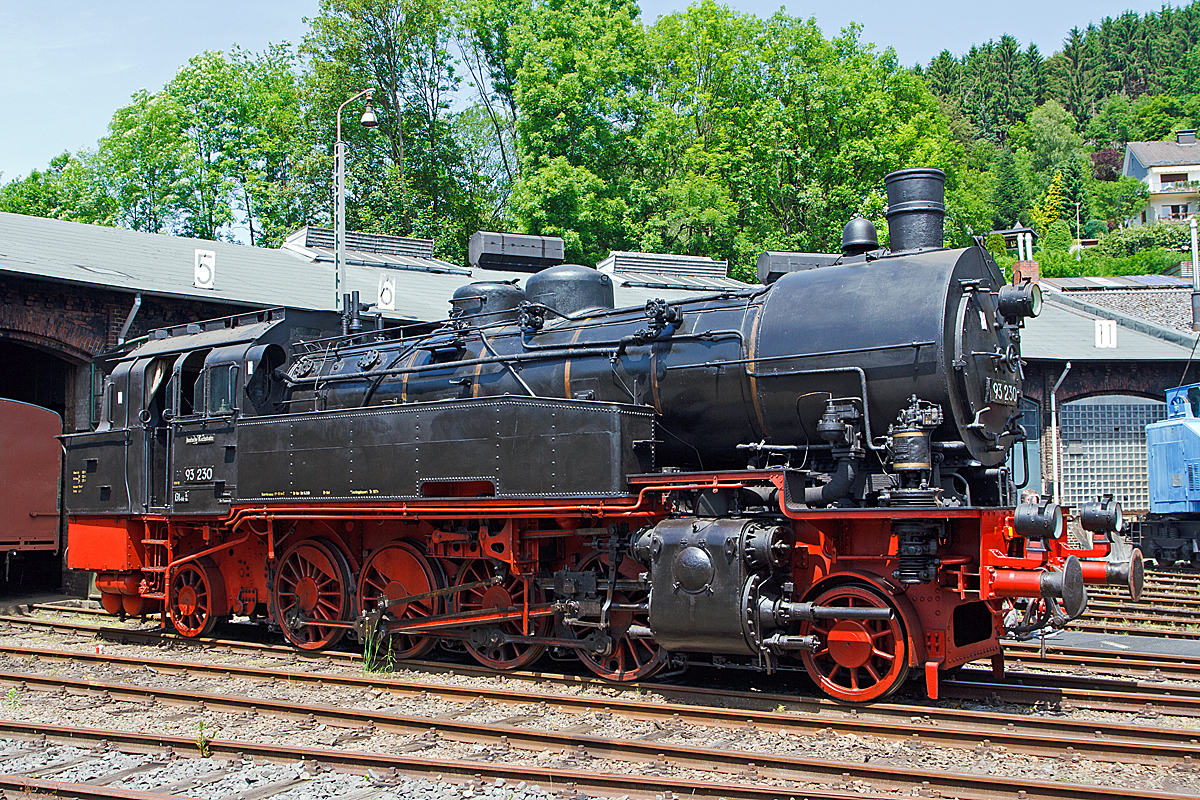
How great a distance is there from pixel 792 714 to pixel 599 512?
7.03 ft

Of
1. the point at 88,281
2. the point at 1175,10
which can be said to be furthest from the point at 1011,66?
the point at 88,281

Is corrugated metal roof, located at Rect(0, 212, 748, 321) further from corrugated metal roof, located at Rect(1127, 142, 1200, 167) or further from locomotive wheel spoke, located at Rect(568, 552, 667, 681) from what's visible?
corrugated metal roof, located at Rect(1127, 142, 1200, 167)

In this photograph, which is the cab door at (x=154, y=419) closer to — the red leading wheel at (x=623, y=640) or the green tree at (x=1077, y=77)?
the red leading wheel at (x=623, y=640)

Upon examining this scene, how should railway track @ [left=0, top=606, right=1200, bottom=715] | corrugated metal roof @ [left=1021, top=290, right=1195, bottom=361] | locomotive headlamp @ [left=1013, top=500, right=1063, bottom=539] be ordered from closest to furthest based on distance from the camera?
locomotive headlamp @ [left=1013, top=500, right=1063, bottom=539]
railway track @ [left=0, top=606, right=1200, bottom=715]
corrugated metal roof @ [left=1021, top=290, right=1195, bottom=361]

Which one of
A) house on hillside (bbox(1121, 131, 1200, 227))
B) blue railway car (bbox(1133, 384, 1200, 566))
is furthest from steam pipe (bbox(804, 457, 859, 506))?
house on hillside (bbox(1121, 131, 1200, 227))

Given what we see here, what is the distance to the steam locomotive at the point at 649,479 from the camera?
22.7ft

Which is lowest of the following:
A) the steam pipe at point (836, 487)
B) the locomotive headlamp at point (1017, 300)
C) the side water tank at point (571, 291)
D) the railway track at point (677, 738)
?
the railway track at point (677, 738)

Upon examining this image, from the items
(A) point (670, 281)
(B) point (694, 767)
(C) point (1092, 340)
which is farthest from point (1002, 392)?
(A) point (670, 281)

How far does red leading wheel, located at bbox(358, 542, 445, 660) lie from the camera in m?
9.21

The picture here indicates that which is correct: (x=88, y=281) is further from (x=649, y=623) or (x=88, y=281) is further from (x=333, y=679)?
(x=649, y=623)

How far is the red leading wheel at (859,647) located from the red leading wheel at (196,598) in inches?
271

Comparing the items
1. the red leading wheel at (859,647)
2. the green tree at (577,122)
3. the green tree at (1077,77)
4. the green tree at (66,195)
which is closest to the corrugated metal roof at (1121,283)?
the green tree at (577,122)

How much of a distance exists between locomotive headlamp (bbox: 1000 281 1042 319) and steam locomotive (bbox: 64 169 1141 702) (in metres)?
0.03

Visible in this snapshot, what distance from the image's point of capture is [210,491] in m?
10.5
